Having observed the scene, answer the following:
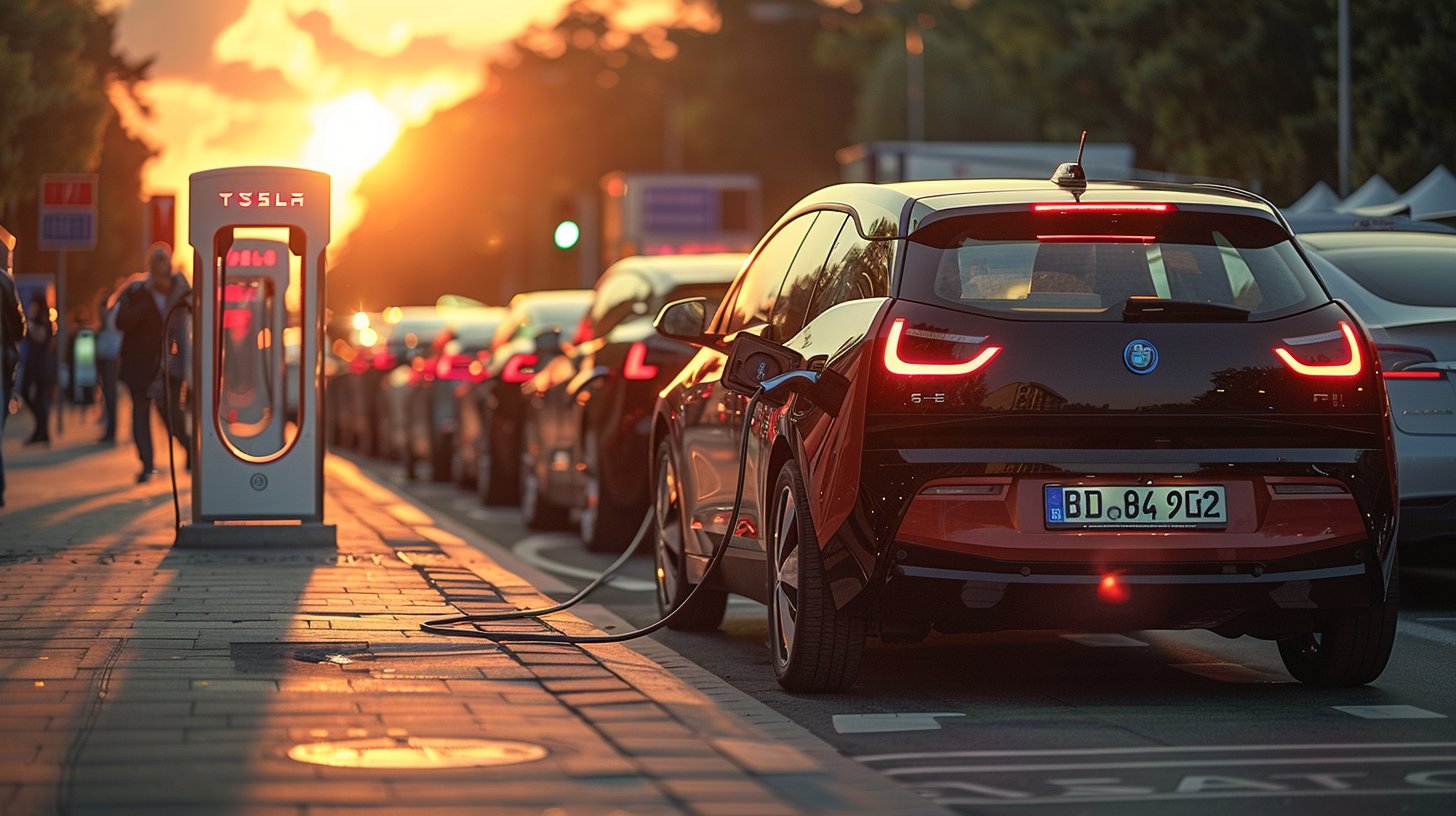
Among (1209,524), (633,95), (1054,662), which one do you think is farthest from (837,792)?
(633,95)

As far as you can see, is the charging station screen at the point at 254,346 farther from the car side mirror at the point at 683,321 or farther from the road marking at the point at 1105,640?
the road marking at the point at 1105,640

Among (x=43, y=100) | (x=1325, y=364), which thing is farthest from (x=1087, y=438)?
(x=43, y=100)

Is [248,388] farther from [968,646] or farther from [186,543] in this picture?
[968,646]

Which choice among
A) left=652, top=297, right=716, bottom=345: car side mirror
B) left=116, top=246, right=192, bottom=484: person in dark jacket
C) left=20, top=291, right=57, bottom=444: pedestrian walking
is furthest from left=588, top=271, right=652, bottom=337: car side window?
left=20, top=291, right=57, bottom=444: pedestrian walking

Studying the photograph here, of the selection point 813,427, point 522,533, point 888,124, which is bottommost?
point 522,533

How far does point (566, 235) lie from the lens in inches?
1109

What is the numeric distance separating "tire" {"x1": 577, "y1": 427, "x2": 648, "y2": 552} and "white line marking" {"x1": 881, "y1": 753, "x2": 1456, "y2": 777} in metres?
8.21

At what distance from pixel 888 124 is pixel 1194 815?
264 ft

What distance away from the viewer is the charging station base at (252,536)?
530 inches

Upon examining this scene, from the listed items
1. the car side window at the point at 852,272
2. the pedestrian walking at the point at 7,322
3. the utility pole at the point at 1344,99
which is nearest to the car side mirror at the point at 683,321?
the car side window at the point at 852,272

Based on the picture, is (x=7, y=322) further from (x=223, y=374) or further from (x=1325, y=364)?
(x=1325, y=364)

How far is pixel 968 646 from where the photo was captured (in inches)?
402

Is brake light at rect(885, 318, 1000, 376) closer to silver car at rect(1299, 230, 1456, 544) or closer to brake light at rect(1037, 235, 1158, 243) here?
brake light at rect(1037, 235, 1158, 243)

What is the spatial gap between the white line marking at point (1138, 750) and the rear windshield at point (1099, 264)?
4.54ft
